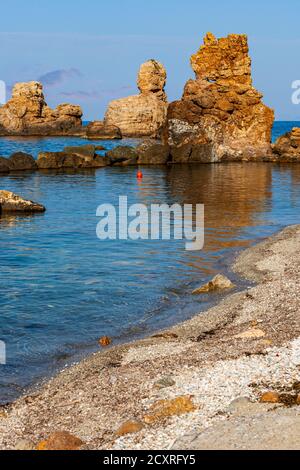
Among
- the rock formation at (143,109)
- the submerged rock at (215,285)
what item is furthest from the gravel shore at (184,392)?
the rock formation at (143,109)

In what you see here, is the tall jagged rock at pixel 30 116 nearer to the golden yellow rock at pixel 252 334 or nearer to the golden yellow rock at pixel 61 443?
the golden yellow rock at pixel 252 334

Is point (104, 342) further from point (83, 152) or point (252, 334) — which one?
point (83, 152)

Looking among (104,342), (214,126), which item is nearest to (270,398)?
(104,342)

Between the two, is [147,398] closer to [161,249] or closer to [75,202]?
[161,249]

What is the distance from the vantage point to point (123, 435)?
10555mm

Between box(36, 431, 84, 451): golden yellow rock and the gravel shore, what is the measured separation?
0.73 feet

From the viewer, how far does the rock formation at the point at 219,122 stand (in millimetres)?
85250

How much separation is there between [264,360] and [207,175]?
182ft

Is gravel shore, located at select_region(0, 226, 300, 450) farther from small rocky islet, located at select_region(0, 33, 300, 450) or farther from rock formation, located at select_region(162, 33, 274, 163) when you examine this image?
rock formation, located at select_region(162, 33, 274, 163)

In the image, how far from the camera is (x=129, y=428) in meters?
10.7

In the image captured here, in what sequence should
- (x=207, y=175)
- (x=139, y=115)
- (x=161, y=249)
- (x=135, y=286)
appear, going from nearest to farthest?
(x=135, y=286)
(x=161, y=249)
(x=207, y=175)
(x=139, y=115)

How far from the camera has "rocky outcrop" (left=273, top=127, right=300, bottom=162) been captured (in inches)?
3430

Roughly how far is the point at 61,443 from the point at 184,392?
8.91 feet
